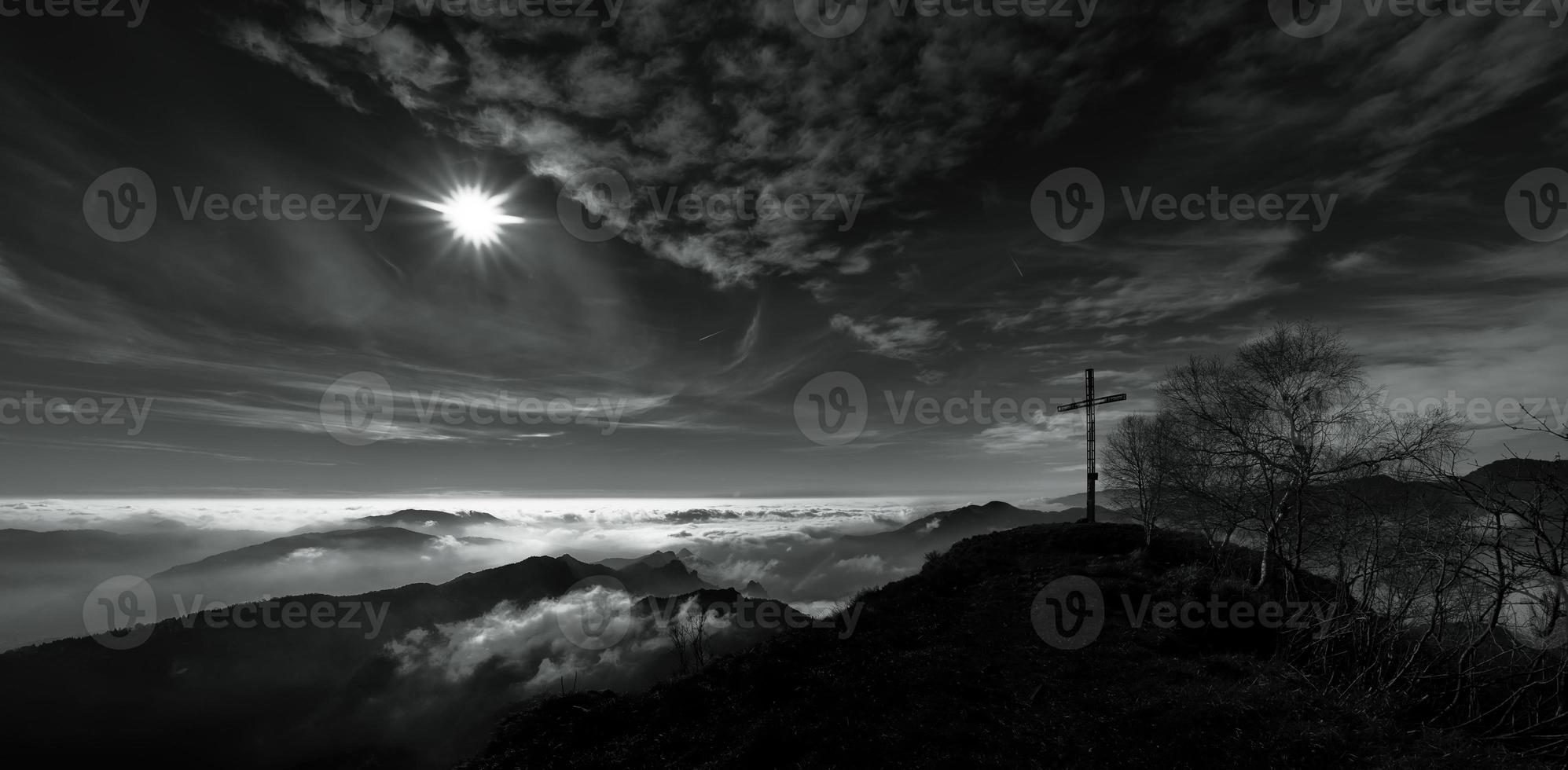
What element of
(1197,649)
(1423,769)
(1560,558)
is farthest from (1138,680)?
(1560,558)

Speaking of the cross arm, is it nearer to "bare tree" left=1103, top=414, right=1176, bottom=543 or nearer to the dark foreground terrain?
"bare tree" left=1103, top=414, right=1176, bottom=543

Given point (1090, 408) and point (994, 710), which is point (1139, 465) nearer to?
point (1090, 408)

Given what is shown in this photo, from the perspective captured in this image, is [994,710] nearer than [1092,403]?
Yes

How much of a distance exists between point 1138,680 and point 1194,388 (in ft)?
49.4

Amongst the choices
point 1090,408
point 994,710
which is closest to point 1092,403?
point 1090,408

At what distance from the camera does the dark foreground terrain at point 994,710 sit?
12.8 metres

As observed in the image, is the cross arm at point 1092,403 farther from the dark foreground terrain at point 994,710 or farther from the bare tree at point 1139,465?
the dark foreground terrain at point 994,710

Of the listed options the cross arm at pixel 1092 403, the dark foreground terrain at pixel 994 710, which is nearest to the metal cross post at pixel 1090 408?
the cross arm at pixel 1092 403

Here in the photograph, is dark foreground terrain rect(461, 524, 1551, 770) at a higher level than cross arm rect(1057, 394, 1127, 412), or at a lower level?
lower

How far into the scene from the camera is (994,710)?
53.5 feet

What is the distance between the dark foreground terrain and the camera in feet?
42.0

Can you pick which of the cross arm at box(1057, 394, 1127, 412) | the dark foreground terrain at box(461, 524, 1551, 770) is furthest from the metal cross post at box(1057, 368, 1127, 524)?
the dark foreground terrain at box(461, 524, 1551, 770)

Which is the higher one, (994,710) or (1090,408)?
(1090,408)

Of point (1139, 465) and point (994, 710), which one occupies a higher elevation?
point (1139, 465)
